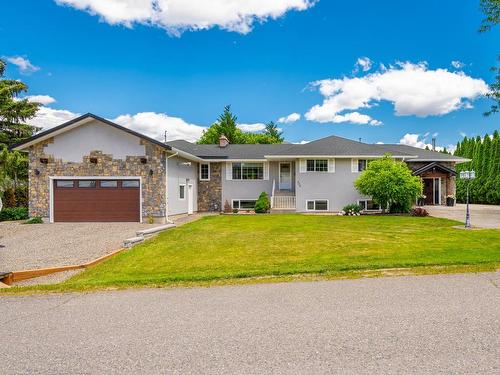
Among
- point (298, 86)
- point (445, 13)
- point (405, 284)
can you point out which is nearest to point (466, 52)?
point (445, 13)

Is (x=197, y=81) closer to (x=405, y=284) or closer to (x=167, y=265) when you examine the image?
(x=167, y=265)

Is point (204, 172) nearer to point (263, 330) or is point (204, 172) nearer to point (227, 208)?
point (227, 208)

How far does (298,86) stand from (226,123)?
24297 millimetres

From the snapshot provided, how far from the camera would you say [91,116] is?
1580 cm

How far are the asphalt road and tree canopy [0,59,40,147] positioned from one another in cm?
2283

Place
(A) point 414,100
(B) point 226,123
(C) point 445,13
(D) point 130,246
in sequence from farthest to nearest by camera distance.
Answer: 1. (B) point 226,123
2. (A) point 414,100
3. (C) point 445,13
4. (D) point 130,246

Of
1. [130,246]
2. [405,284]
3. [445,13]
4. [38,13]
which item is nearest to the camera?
[405,284]

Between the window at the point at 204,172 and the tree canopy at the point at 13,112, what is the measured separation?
13.3 m

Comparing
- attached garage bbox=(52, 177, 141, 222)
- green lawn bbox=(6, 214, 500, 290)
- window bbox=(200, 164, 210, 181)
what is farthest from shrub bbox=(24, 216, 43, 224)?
window bbox=(200, 164, 210, 181)

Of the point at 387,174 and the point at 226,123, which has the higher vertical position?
the point at 226,123

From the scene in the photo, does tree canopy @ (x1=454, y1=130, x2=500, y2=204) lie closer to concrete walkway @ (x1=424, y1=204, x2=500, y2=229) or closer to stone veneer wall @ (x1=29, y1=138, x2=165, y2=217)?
concrete walkway @ (x1=424, y1=204, x2=500, y2=229)

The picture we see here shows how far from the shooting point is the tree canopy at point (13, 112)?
2230 centimetres

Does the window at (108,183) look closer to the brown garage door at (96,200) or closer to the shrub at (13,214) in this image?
the brown garage door at (96,200)

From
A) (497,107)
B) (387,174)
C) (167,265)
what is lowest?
(167,265)
